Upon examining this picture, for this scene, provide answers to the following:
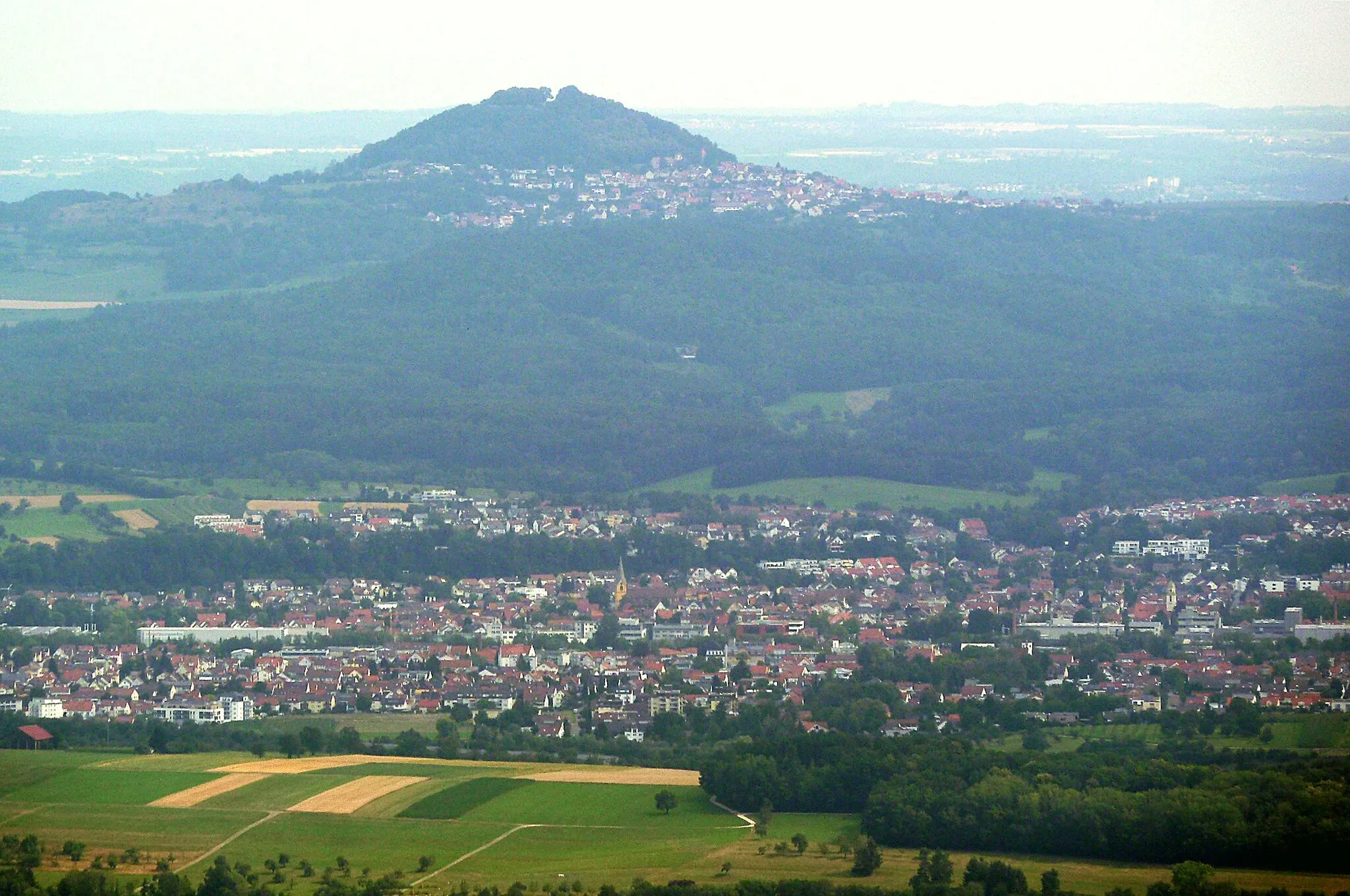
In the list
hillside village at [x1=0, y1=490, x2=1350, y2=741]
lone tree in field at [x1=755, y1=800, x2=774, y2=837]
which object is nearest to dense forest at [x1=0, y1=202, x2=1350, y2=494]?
hillside village at [x1=0, y1=490, x2=1350, y2=741]

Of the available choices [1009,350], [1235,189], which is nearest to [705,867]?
[1009,350]

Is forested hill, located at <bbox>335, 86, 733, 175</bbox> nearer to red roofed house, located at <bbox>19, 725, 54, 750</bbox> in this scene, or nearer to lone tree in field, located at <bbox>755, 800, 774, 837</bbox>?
red roofed house, located at <bbox>19, 725, 54, 750</bbox>

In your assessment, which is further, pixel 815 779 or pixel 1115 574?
pixel 1115 574

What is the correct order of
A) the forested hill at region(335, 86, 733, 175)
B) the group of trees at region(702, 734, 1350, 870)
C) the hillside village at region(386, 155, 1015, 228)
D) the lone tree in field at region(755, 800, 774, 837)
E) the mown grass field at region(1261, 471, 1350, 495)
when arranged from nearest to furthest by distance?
the group of trees at region(702, 734, 1350, 870), the lone tree in field at region(755, 800, 774, 837), the mown grass field at region(1261, 471, 1350, 495), the hillside village at region(386, 155, 1015, 228), the forested hill at region(335, 86, 733, 175)

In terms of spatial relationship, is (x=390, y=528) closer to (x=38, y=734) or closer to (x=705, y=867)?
(x=38, y=734)

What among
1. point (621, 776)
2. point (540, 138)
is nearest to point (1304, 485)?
point (621, 776)

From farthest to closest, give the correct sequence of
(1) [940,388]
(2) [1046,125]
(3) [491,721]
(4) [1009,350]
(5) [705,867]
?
(2) [1046,125] → (4) [1009,350] → (1) [940,388] → (3) [491,721] → (5) [705,867]
